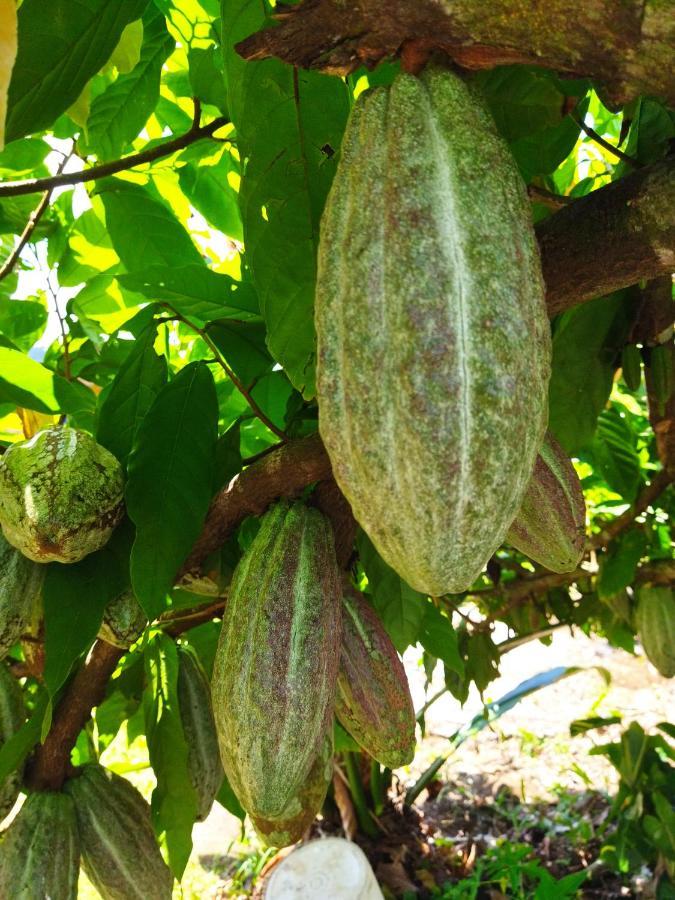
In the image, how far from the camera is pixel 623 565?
1886mm

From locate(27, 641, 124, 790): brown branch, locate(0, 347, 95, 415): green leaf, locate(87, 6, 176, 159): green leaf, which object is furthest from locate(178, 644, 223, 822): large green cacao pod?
locate(87, 6, 176, 159): green leaf

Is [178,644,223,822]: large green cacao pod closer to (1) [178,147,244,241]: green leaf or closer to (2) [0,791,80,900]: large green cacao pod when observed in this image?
(2) [0,791,80,900]: large green cacao pod

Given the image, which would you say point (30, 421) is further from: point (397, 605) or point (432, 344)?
point (432, 344)

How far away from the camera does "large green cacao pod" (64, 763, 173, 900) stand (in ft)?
3.95

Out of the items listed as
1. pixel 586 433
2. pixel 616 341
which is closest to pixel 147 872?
pixel 586 433

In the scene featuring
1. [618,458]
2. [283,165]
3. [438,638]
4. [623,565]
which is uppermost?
[283,165]

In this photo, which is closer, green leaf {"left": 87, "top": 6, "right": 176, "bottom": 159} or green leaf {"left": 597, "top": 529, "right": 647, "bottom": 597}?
green leaf {"left": 87, "top": 6, "right": 176, "bottom": 159}

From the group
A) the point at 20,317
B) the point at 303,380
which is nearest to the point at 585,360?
the point at 303,380

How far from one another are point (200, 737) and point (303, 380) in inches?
25.0

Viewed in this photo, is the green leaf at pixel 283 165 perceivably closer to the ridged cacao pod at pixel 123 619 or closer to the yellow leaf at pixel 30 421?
the ridged cacao pod at pixel 123 619

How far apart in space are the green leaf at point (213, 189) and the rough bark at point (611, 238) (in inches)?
46.2

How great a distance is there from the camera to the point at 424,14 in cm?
58

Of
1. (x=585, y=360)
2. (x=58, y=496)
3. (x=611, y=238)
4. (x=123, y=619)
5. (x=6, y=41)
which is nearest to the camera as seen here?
(x=6, y=41)

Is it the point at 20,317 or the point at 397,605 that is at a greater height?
the point at 20,317
